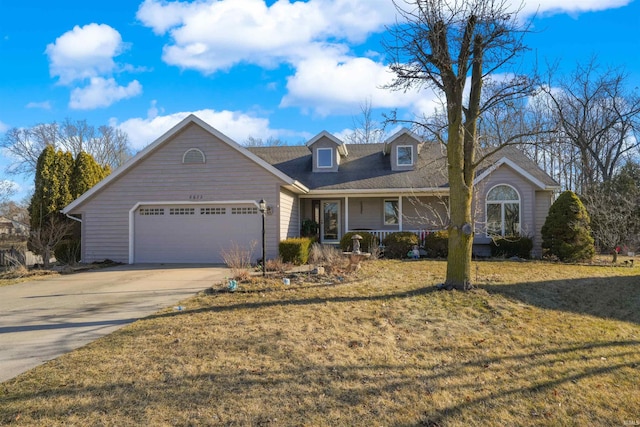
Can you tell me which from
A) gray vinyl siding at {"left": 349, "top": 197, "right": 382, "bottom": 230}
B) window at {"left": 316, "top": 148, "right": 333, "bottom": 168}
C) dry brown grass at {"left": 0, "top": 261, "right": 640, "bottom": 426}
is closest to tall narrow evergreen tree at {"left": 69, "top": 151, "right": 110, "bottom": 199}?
window at {"left": 316, "top": 148, "right": 333, "bottom": 168}

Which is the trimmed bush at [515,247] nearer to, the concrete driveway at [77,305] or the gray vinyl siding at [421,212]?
the gray vinyl siding at [421,212]

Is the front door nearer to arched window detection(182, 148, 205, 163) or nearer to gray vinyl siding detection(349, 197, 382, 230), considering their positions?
gray vinyl siding detection(349, 197, 382, 230)

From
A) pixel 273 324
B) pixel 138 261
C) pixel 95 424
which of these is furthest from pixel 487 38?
pixel 138 261

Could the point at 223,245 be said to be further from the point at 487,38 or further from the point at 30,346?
the point at 487,38

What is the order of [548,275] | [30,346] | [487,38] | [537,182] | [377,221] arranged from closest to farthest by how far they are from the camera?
[30,346] → [487,38] → [548,275] → [537,182] → [377,221]

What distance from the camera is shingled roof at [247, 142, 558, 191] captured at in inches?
661

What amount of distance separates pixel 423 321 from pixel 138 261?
12.1 m

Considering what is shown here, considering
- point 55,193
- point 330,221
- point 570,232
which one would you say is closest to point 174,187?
point 55,193

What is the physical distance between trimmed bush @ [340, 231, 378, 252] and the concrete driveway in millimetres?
4803

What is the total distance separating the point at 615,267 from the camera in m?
13.1

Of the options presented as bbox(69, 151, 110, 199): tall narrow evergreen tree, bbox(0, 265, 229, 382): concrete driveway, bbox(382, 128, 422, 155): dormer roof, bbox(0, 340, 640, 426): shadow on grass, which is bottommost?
bbox(0, 340, 640, 426): shadow on grass

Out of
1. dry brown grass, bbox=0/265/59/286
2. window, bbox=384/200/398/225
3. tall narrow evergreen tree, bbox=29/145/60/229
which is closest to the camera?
dry brown grass, bbox=0/265/59/286

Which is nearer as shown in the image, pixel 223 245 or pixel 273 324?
pixel 273 324

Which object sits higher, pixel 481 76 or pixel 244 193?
pixel 481 76
